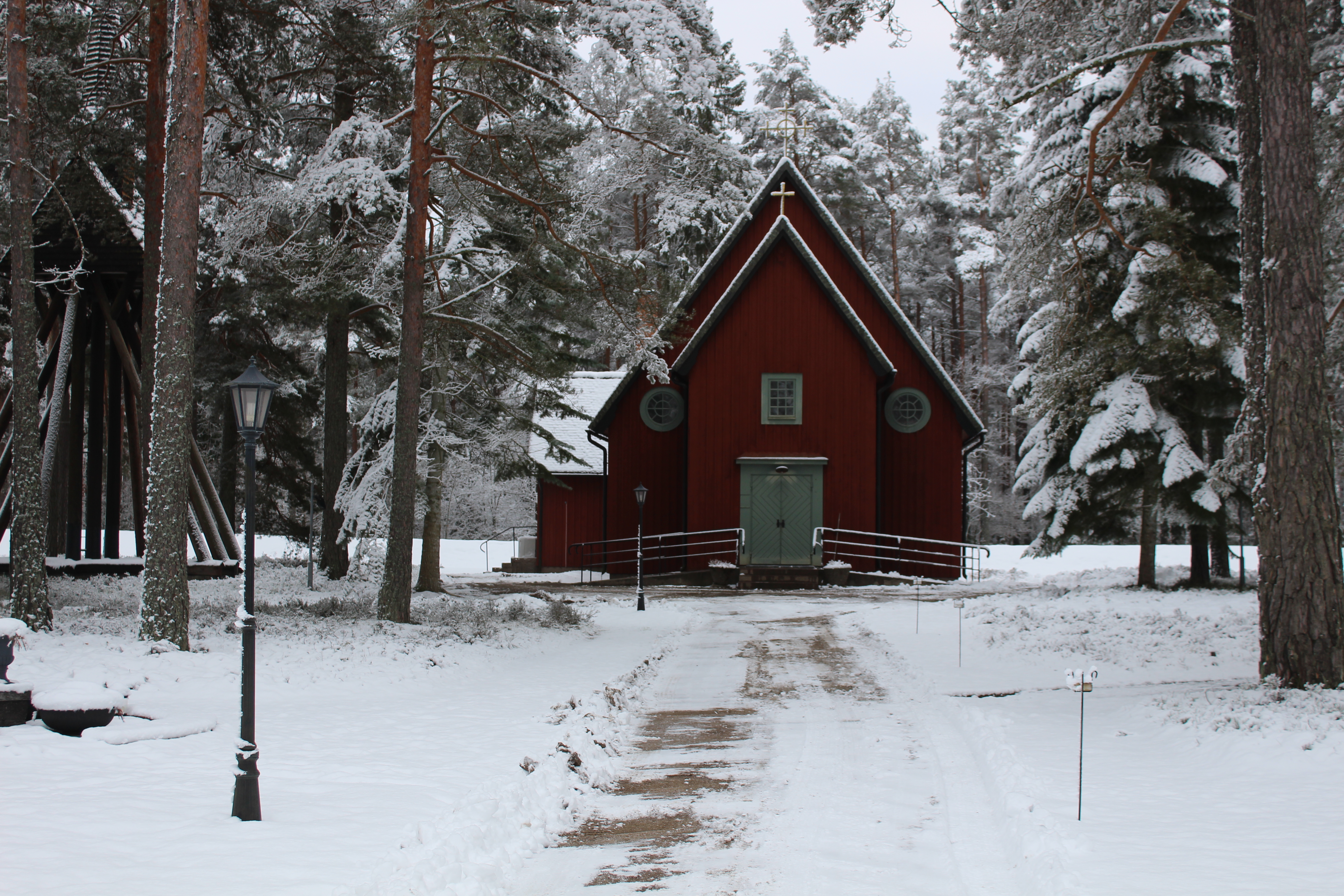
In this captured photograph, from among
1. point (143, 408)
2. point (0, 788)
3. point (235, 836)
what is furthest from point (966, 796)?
point (143, 408)

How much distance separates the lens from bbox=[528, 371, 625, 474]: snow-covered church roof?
27906 mm

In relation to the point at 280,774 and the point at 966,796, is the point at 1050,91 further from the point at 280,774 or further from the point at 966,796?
the point at 280,774

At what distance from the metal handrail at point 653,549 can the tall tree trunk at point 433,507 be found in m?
5.32

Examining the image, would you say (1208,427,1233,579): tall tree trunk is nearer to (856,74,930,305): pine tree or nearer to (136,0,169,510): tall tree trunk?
(136,0,169,510): tall tree trunk

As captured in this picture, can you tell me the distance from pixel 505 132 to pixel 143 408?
6.60 m

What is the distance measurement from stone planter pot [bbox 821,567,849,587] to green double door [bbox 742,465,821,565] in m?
0.74

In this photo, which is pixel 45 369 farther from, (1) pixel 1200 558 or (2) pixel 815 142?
(2) pixel 815 142

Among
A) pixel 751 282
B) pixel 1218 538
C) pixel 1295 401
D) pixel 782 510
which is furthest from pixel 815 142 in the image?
pixel 1295 401

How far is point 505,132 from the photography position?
45.4ft

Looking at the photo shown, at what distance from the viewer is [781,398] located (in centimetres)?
2394

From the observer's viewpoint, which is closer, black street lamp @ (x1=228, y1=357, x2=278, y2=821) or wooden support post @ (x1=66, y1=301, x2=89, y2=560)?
black street lamp @ (x1=228, y1=357, x2=278, y2=821)

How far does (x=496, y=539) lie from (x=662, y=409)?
1800cm

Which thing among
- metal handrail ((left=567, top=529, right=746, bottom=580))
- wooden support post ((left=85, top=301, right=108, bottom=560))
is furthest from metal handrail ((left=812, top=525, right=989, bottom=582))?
wooden support post ((left=85, top=301, right=108, bottom=560))

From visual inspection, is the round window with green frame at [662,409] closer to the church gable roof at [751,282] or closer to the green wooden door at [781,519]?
the church gable roof at [751,282]
